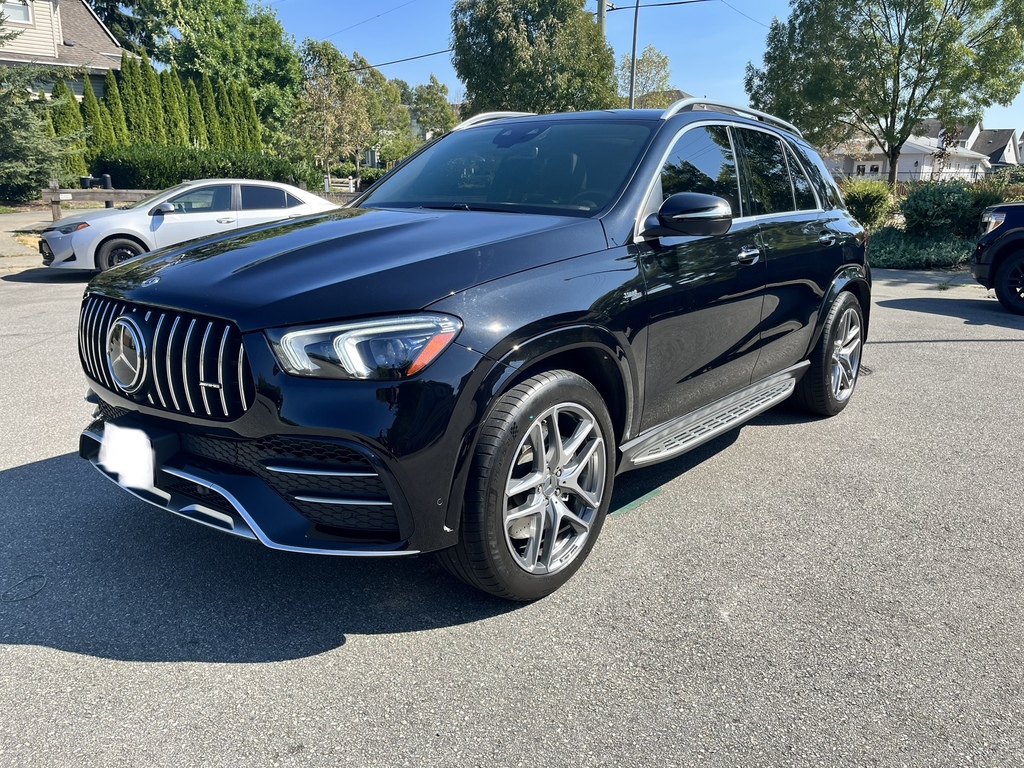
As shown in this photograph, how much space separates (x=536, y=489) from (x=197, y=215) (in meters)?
10.3

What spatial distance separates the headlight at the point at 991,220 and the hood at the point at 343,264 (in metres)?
8.64

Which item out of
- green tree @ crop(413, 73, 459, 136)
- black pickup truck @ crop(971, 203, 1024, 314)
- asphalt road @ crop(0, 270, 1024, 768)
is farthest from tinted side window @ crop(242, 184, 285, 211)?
green tree @ crop(413, 73, 459, 136)

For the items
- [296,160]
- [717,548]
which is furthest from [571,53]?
[717,548]

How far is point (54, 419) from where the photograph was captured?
483 centimetres

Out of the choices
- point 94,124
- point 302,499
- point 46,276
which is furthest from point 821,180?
point 94,124

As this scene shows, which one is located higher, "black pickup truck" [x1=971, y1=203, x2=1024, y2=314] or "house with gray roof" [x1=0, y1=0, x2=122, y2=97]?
"house with gray roof" [x1=0, y1=0, x2=122, y2=97]

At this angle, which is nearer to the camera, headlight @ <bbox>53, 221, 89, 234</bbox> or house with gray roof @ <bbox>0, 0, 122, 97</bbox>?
headlight @ <bbox>53, 221, 89, 234</bbox>

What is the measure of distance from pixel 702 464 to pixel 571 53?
30103 millimetres

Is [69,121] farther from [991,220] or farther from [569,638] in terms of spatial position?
[569,638]

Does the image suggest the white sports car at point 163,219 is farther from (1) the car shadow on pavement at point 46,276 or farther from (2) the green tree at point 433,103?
(2) the green tree at point 433,103

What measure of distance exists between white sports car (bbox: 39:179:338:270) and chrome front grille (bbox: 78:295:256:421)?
8.10m

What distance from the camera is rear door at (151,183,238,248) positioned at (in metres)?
11.2

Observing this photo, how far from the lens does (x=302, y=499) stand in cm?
243

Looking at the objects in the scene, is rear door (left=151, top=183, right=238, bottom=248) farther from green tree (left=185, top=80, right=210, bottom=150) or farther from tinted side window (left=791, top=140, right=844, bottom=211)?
green tree (left=185, top=80, right=210, bottom=150)
